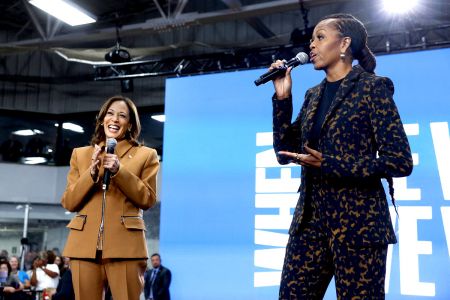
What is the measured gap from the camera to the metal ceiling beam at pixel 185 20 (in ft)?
25.4

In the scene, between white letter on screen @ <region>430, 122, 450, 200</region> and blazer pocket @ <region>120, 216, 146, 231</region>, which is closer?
blazer pocket @ <region>120, 216, 146, 231</region>

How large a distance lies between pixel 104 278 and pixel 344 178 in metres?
1.05

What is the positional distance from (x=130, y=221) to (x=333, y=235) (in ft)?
2.90

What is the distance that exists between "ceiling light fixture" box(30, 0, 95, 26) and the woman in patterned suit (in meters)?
6.99

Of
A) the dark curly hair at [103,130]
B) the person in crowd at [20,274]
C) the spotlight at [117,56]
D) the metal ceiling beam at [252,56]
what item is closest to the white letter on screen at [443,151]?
the metal ceiling beam at [252,56]

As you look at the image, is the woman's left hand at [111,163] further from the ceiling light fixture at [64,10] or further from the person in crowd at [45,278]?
the ceiling light fixture at [64,10]

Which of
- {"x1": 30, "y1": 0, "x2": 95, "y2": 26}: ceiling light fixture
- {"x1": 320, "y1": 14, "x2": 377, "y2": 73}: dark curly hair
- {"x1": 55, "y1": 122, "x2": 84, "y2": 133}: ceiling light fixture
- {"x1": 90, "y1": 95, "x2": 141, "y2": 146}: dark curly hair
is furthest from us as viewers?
{"x1": 55, "y1": 122, "x2": 84, "y2": 133}: ceiling light fixture

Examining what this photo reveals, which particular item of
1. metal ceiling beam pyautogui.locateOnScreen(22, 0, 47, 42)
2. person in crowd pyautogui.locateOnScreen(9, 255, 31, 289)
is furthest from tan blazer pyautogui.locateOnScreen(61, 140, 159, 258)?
metal ceiling beam pyautogui.locateOnScreen(22, 0, 47, 42)

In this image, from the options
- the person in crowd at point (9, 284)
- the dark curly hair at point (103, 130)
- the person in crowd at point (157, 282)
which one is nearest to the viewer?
the dark curly hair at point (103, 130)

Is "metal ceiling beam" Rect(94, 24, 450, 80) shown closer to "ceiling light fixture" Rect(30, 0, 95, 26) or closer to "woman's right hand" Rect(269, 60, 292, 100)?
"ceiling light fixture" Rect(30, 0, 95, 26)

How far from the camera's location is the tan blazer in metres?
1.96

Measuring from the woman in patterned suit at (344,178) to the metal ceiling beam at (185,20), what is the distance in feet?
20.4

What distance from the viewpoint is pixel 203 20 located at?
8.20 m

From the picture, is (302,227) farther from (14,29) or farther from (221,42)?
(14,29)
